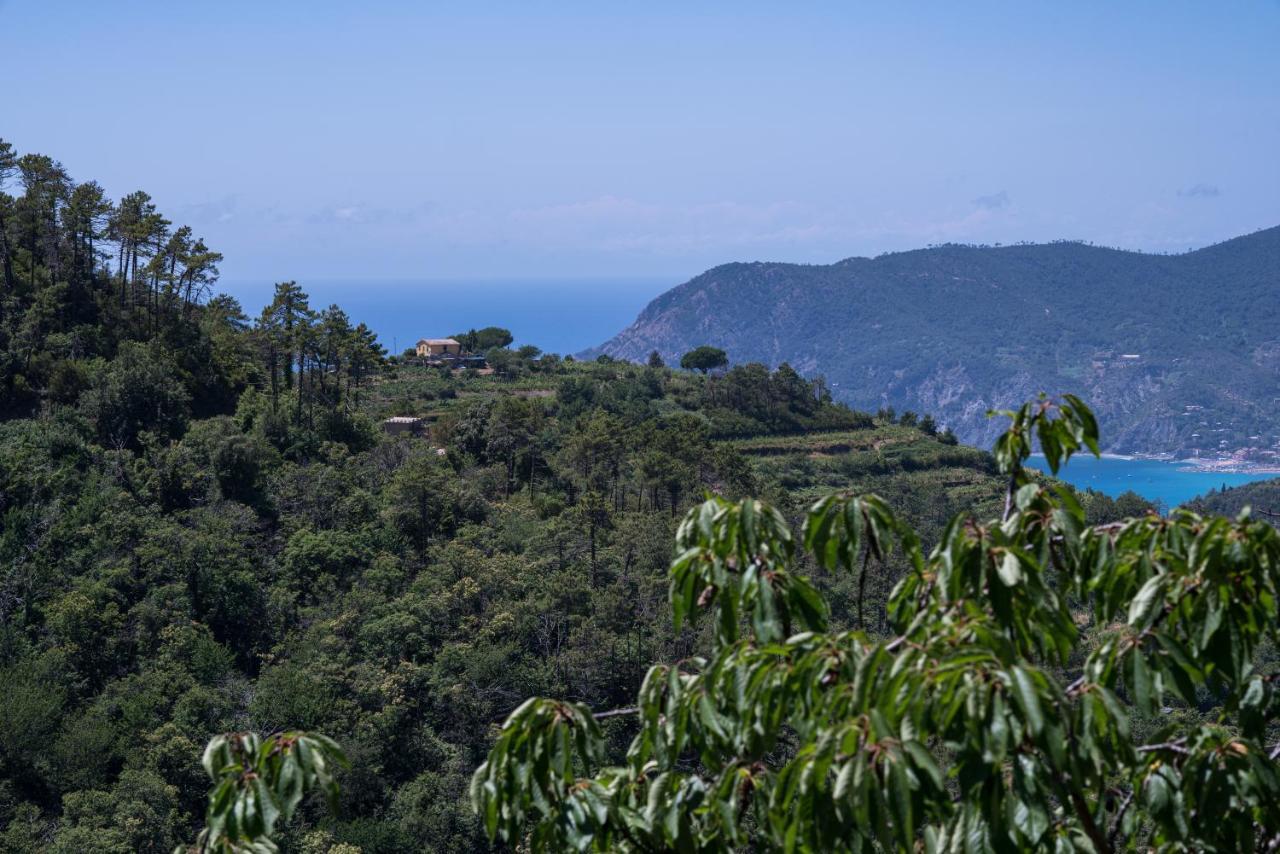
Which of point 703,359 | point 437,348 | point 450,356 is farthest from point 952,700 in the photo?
point 703,359

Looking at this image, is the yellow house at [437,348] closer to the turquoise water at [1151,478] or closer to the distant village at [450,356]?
the distant village at [450,356]

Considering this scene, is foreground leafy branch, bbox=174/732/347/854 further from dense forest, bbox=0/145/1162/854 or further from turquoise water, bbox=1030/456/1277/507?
turquoise water, bbox=1030/456/1277/507

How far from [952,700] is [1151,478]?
134531mm

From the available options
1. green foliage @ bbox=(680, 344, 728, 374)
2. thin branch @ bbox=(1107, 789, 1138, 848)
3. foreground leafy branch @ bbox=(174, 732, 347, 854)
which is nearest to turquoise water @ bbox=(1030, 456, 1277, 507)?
green foliage @ bbox=(680, 344, 728, 374)

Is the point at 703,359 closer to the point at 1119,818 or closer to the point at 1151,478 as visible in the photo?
the point at 1119,818

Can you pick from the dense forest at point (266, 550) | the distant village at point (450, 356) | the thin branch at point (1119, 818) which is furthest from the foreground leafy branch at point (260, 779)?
the distant village at point (450, 356)

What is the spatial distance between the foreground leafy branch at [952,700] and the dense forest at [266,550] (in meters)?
12.3

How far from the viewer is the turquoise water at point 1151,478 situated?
11144 centimetres

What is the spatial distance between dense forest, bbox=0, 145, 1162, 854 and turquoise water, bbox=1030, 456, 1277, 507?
79.5 metres

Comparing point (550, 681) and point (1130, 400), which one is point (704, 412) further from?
point (1130, 400)

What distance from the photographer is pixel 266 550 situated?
87.9 feet

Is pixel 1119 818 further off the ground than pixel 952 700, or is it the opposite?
pixel 952 700

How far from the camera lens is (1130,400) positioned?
168 meters

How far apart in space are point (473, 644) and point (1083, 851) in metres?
21.3
